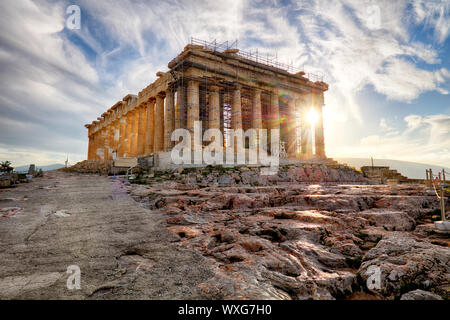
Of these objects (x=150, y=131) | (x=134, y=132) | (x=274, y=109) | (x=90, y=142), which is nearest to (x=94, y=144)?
(x=90, y=142)

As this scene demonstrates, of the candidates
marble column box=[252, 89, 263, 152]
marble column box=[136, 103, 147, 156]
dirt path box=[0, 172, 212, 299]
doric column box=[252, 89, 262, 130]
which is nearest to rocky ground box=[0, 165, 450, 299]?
dirt path box=[0, 172, 212, 299]

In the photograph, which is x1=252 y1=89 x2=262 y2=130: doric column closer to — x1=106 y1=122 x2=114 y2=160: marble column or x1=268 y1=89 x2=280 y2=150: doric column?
x1=268 y1=89 x2=280 y2=150: doric column

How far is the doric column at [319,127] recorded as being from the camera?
3658cm

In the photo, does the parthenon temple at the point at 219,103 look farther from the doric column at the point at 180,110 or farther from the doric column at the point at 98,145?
the doric column at the point at 98,145

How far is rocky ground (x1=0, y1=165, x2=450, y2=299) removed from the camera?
2.66m

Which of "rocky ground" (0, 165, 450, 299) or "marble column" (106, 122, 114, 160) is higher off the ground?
"marble column" (106, 122, 114, 160)

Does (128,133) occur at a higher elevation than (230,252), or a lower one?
higher

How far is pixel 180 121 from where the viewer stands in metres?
25.7

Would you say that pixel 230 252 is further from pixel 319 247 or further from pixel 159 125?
pixel 159 125

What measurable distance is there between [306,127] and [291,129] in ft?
9.18

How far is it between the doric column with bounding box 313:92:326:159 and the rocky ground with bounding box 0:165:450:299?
102ft

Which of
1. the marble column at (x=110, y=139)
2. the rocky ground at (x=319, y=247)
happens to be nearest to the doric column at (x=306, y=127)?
the rocky ground at (x=319, y=247)

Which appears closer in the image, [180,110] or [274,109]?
[180,110]

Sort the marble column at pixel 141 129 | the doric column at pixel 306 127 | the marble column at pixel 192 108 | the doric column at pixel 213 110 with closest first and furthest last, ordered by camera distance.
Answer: the marble column at pixel 192 108 < the doric column at pixel 213 110 < the marble column at pixel 141 129 < the doric column at pixel 306 127
